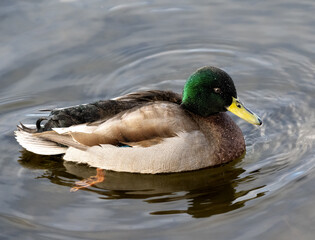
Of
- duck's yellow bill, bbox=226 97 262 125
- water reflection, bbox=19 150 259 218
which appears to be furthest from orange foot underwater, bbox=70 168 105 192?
duck's yellow bill, bbox=226 97 262 125

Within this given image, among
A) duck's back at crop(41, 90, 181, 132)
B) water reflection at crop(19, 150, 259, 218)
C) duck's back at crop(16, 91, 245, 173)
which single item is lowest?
water reflection at crop(19, 150, 259, 218)

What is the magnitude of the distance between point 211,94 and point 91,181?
1.83m

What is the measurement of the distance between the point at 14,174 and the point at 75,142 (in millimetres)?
879

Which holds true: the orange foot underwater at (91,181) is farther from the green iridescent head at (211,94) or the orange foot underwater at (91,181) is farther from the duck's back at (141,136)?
the green iridescent head at (211,94)

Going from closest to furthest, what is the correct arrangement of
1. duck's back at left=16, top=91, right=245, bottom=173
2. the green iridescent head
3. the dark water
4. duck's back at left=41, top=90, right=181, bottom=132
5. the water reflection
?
the dark water, the water reflection, duck's back at left=16, top=91, right=245, bottom=173, the green iridescent head, duck's back at left=41, top=90, right=181, bottom=132

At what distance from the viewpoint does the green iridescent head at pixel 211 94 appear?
7.45m

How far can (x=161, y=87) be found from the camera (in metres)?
9.34

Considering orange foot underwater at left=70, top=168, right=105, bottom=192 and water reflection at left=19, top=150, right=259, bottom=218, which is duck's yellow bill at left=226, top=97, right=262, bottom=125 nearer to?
water reflection at left=19, top=150, right=259, bottom=218

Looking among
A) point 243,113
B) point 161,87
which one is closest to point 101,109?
point 243,113

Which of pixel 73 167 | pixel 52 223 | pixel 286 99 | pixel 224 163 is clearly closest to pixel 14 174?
pixel 73 167

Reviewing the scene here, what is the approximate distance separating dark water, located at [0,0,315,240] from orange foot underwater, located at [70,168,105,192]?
10 cm

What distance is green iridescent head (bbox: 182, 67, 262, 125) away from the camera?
24.4 ft

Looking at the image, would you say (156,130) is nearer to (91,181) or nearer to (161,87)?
(91,181)

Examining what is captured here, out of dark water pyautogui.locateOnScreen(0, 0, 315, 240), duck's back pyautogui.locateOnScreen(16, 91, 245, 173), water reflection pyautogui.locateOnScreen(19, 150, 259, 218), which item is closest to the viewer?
dark water pyautogui.locateOnScreen(0, 0, 315, 240)
